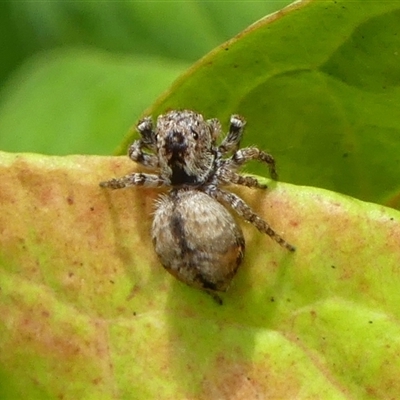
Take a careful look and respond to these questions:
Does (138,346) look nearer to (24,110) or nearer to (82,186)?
(82,186)

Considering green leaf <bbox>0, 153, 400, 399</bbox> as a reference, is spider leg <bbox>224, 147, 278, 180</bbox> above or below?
above

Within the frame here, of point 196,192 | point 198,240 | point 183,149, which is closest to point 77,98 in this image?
point 183,149

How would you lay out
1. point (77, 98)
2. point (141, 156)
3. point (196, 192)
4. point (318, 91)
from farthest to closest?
point (77, 98)
point (196, 192)
point (141, 156)
point (318, 91)

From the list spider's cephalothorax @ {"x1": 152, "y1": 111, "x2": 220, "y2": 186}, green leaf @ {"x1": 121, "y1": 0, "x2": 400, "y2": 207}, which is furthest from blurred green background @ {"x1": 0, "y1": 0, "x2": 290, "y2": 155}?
green leaf @ {"x1": 121, "y1": 0, "x2": 400, "y2": 207}

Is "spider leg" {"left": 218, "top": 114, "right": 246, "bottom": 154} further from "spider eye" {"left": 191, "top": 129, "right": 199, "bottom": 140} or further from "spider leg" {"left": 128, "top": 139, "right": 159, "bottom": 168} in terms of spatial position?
"spider leg" {"left": 128, "top": 139, "right": 159, "bottom": 168}

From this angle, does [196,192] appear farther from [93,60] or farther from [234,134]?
[93,60]

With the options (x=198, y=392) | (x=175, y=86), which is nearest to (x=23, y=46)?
(x=175, y=86)
